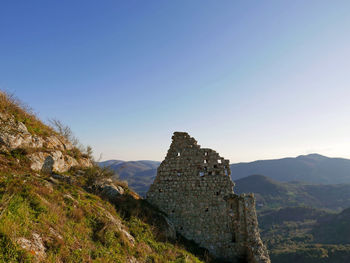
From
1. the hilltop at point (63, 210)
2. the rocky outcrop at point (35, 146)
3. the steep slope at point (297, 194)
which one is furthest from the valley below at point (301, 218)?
the rocky outcrop at point (35, 146)

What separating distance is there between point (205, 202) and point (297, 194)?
491 feet

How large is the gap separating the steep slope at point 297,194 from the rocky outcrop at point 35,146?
126467 mm

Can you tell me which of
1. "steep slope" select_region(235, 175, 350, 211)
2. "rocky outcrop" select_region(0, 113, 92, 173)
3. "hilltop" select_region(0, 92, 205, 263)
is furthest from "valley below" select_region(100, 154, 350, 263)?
"rocky outcrop" select_region(0, 113, 92, 173)

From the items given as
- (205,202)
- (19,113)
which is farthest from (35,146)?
(205,202)

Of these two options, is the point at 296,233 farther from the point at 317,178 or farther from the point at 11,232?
the point at 317,178

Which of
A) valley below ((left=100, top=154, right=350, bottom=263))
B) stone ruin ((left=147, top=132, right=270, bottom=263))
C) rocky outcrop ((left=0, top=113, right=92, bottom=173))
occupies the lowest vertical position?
valley below ((left=100, top=154, right=350, bottom=263))

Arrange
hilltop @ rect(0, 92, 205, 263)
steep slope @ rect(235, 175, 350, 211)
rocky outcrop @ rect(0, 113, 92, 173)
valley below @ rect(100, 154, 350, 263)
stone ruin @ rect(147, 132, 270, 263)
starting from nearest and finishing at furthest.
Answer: hilltop @ rect(0, 92, 205, 263)
rocky outcrop @ rect(0, 113, 92, 173)
stone ruin @ rect(147, 132, 270, 263)
valley below @ rect(100, 154, 350, 263)
steep slope @ rect(235, 175, 350, 211)

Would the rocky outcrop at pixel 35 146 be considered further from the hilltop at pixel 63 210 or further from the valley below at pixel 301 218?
the valley below at pixel 301 218

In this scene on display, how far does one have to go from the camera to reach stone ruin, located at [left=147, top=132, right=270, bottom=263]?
10.8 m

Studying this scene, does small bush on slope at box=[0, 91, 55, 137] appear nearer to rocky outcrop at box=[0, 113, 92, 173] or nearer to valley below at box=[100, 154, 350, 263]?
rocky outcrop at box=[0, 113, 92, 173]

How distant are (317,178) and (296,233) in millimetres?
146577

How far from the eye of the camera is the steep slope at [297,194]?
12081 cm

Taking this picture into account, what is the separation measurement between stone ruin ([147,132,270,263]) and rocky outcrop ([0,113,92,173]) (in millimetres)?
4674

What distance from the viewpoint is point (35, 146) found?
922 centimetres
